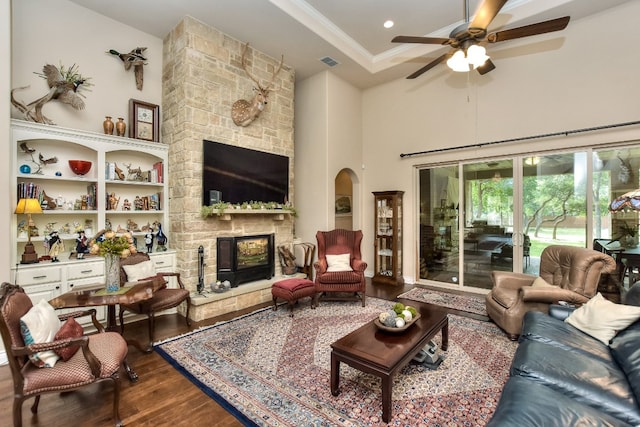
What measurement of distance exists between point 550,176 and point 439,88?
7.95ft

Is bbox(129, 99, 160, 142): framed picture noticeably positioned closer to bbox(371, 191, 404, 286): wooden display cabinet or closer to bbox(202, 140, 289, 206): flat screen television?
bbox(202, 140, 289, 206): flat screen television

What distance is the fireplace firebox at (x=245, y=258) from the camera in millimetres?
4552

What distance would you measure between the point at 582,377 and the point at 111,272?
372cm

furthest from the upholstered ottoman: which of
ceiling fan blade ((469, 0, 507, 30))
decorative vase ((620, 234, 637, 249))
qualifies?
decorative vase ((620, 234, 637, 249))

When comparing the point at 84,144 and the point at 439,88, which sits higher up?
the point at 439,88

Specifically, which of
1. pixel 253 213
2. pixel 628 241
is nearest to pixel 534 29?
pixel 628 241

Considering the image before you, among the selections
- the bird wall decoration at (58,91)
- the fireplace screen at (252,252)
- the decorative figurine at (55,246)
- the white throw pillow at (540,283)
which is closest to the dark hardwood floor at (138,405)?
the decorative figurine at (55,246)

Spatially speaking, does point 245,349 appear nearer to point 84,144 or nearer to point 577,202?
point 84,144

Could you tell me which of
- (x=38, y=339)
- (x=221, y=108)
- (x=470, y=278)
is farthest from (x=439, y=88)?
(x=38, y=339)

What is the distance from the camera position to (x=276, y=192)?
534 cm

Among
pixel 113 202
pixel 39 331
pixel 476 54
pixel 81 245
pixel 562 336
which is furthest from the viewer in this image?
pixel 113 202

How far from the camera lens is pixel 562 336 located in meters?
2.37

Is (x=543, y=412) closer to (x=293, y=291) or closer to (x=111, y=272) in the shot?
(x=293, y=291)

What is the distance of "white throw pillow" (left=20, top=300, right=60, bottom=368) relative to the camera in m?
1.89
